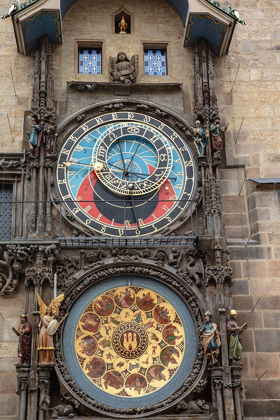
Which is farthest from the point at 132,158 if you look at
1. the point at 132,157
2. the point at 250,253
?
the point at 250,253

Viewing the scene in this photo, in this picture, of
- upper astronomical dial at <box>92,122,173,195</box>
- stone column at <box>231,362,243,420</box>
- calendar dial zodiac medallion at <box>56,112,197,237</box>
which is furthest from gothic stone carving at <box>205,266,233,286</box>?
upper astronomical dial at <box>92,122,173,195</box>

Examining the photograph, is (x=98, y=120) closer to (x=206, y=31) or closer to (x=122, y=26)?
(x=122, y=26)

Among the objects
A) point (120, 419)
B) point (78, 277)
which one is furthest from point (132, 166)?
point (120, 419)

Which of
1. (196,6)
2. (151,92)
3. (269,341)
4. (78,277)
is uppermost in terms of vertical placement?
(196,6)

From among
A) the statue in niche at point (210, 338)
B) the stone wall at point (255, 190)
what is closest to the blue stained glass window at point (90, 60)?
the stone wall at point (255, 190)

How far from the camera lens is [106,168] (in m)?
15.1

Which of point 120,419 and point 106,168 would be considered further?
point 106,168

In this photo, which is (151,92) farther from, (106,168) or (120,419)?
(120,419)

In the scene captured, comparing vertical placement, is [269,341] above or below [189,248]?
below

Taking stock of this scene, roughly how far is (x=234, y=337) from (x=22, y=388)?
328 cm

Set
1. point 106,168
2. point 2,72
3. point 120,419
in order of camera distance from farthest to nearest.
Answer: point 2,72 < point 106,168 < point 120,419

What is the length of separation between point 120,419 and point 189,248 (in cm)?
297

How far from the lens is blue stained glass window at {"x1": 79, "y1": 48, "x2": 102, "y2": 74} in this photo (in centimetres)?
1616

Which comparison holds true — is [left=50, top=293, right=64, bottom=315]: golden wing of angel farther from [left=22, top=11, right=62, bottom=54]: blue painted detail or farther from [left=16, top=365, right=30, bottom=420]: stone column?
[left=22, top=11, right=62, bottom=54]: blue painted detail
